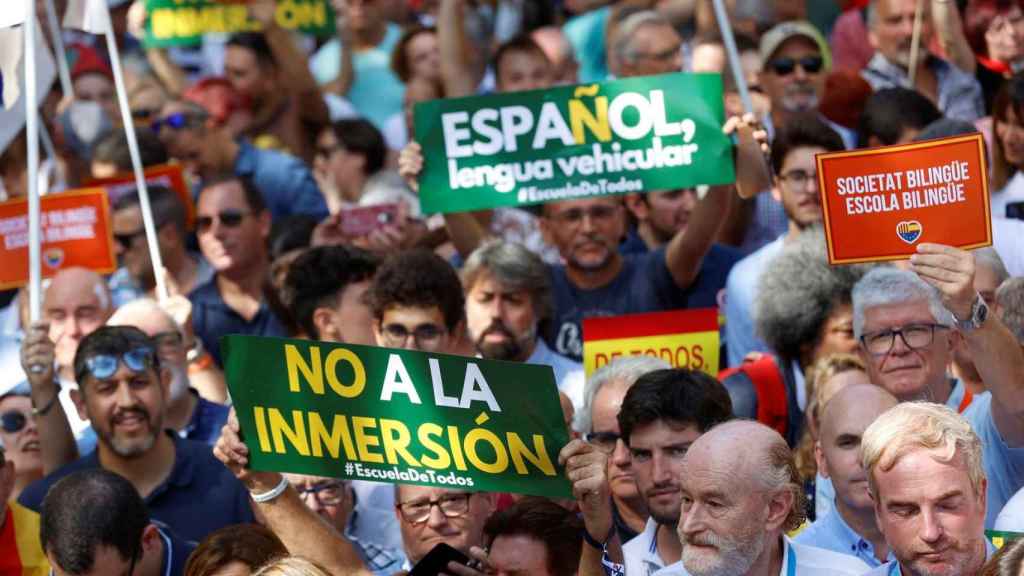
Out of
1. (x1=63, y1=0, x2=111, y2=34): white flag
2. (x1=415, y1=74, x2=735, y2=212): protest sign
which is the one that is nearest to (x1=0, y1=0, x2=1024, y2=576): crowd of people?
(x1=415, y1=74, x2=735, y2=212): protest sign

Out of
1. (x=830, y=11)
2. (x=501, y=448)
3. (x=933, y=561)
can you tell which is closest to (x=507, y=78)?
(x=830, y=11)

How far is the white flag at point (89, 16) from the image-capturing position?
29.1 feet

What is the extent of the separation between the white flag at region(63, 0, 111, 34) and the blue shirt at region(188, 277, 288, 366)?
4.44ft

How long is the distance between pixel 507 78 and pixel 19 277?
3197mm

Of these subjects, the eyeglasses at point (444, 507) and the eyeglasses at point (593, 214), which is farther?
the eyeglasses at point (593, 214)

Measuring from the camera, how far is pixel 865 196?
622 centimetres

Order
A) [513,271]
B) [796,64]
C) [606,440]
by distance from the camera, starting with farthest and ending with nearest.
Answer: [796,64]
[513,271]
[606,440]

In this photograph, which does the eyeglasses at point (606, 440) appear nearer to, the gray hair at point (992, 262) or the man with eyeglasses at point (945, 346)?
the man with eyeglasses at point (945, 346)

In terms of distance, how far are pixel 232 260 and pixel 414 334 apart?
2.29 metres

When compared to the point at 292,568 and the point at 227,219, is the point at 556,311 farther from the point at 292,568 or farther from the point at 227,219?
the point at 292,568

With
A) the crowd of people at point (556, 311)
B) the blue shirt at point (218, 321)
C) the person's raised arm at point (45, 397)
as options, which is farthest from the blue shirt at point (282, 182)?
the person's raised arm at point (45, 397)

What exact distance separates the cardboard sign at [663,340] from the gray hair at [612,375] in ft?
1.57

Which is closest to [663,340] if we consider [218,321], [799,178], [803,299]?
[803,299]

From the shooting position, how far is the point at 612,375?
675 centimetres
